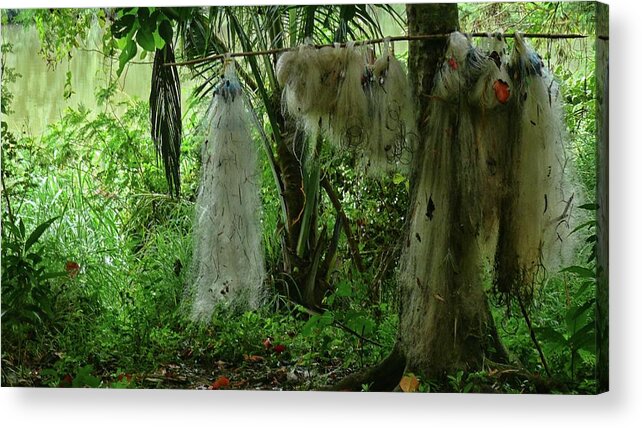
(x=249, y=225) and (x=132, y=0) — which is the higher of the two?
(x=132, y=0)

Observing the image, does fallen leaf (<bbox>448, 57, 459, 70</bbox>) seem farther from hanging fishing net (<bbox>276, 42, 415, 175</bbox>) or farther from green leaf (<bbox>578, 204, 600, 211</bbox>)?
green leaf (<bbox>578, 204, 600, 211</bbox>)

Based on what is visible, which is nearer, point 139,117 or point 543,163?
point 543,163

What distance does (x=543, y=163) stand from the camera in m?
3.73

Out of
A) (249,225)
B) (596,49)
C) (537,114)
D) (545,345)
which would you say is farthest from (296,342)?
(596,49)

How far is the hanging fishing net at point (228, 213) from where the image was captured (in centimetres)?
389

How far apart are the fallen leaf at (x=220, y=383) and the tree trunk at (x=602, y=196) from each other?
4.06ft

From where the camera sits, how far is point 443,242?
12.4 ft

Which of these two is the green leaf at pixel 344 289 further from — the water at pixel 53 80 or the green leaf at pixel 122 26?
the green leaf at pixel 122 26

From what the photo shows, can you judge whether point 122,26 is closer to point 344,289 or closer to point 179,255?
point 179,255

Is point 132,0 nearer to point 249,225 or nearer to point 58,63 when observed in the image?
point 58,63

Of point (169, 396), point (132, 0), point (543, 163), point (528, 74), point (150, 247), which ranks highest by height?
point (132, 0)

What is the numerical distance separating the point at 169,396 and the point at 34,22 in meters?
1.39

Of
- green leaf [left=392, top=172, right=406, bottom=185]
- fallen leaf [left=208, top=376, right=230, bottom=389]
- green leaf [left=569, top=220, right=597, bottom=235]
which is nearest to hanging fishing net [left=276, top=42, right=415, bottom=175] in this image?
green leaf [left=392, top=172, right=406, bottom=185]

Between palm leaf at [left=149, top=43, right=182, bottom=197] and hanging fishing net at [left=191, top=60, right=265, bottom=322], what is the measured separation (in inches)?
4.2
